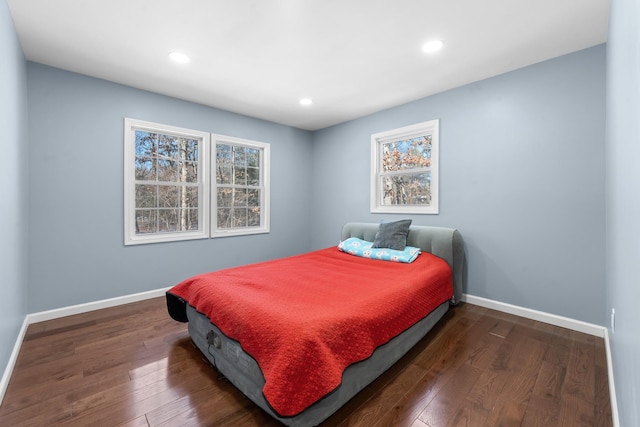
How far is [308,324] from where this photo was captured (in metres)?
1.43

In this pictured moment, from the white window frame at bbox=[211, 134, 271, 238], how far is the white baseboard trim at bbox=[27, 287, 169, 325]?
1041mm

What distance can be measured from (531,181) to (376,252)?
67.0 inches

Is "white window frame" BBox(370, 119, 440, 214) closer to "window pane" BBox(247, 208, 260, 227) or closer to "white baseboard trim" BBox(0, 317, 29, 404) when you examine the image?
"window pane" BBox(247, 208, 260, 227)

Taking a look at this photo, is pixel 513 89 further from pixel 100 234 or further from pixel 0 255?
pixel 100 234

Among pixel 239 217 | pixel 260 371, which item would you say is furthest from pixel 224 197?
pixel 260 371

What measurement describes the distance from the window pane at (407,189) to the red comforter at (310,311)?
1.15m

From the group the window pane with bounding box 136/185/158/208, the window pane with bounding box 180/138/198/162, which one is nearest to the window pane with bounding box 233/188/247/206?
the window pane with bounding box 180/138/198/162

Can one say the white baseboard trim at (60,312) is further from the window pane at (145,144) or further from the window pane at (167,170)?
the window pane at (145,144)

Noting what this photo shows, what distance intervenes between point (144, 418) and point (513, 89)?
4.02 metres

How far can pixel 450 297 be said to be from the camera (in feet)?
9.02

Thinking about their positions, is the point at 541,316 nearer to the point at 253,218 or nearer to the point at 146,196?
the point at 253,218

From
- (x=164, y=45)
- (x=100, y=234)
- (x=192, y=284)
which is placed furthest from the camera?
(x=100, y=234)

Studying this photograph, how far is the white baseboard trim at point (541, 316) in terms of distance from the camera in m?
2.38

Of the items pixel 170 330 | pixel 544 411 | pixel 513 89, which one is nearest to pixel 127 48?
pixel 170 330
